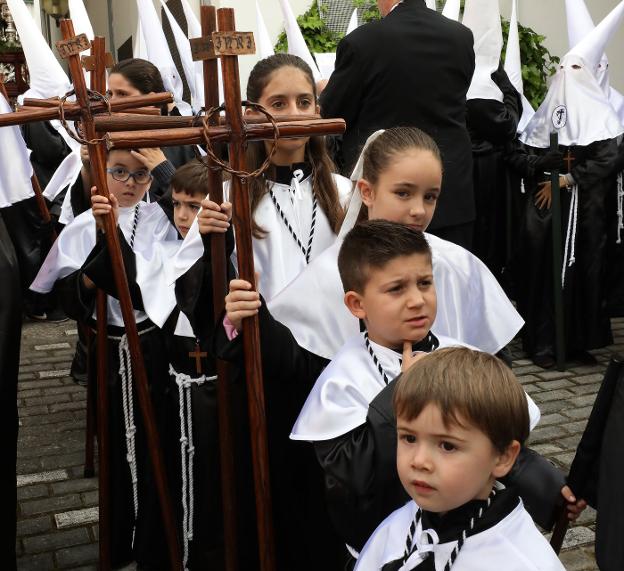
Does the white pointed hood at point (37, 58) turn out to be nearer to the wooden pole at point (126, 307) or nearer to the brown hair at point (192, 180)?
the wooden pole at point (126, 307)

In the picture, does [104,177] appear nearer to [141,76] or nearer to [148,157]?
[148,157]

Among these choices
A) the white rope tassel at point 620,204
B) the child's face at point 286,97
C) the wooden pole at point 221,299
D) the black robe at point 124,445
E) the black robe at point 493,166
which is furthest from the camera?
the black robe at point 493,166

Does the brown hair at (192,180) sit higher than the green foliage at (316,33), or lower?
lower

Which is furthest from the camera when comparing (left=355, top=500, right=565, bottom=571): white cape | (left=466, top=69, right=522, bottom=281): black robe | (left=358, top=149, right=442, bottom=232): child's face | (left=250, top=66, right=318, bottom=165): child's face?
(left=466, top=69, right=522, bottom=281): black robe

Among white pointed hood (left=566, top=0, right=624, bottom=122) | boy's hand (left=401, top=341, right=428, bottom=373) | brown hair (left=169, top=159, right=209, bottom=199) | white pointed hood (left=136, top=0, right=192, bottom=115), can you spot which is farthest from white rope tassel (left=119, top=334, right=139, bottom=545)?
white pointed hood (left=566, top=0, right=624, bottom=122)

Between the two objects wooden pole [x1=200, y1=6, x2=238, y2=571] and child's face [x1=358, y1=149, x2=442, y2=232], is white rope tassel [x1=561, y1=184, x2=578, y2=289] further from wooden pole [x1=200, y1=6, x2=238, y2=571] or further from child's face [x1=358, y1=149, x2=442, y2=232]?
wooden pole [x1=200, y1=6, x2=238, y2=571]

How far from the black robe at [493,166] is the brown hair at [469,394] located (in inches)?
200

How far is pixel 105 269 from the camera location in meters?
3.13

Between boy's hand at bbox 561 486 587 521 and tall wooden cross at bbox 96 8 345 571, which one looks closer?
boy's hand at bbox 561 486 587 521

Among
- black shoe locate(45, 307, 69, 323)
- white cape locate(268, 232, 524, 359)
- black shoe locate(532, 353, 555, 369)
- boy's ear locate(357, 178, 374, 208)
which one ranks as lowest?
black shoe locate(45, 307, 69, 323)

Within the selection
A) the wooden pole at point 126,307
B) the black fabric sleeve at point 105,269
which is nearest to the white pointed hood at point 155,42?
the wooden pole at point 126,307

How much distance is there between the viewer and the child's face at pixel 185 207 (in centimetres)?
330

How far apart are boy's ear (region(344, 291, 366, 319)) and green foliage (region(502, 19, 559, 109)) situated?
6978 millimetres

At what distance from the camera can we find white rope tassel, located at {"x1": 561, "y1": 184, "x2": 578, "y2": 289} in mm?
6324
